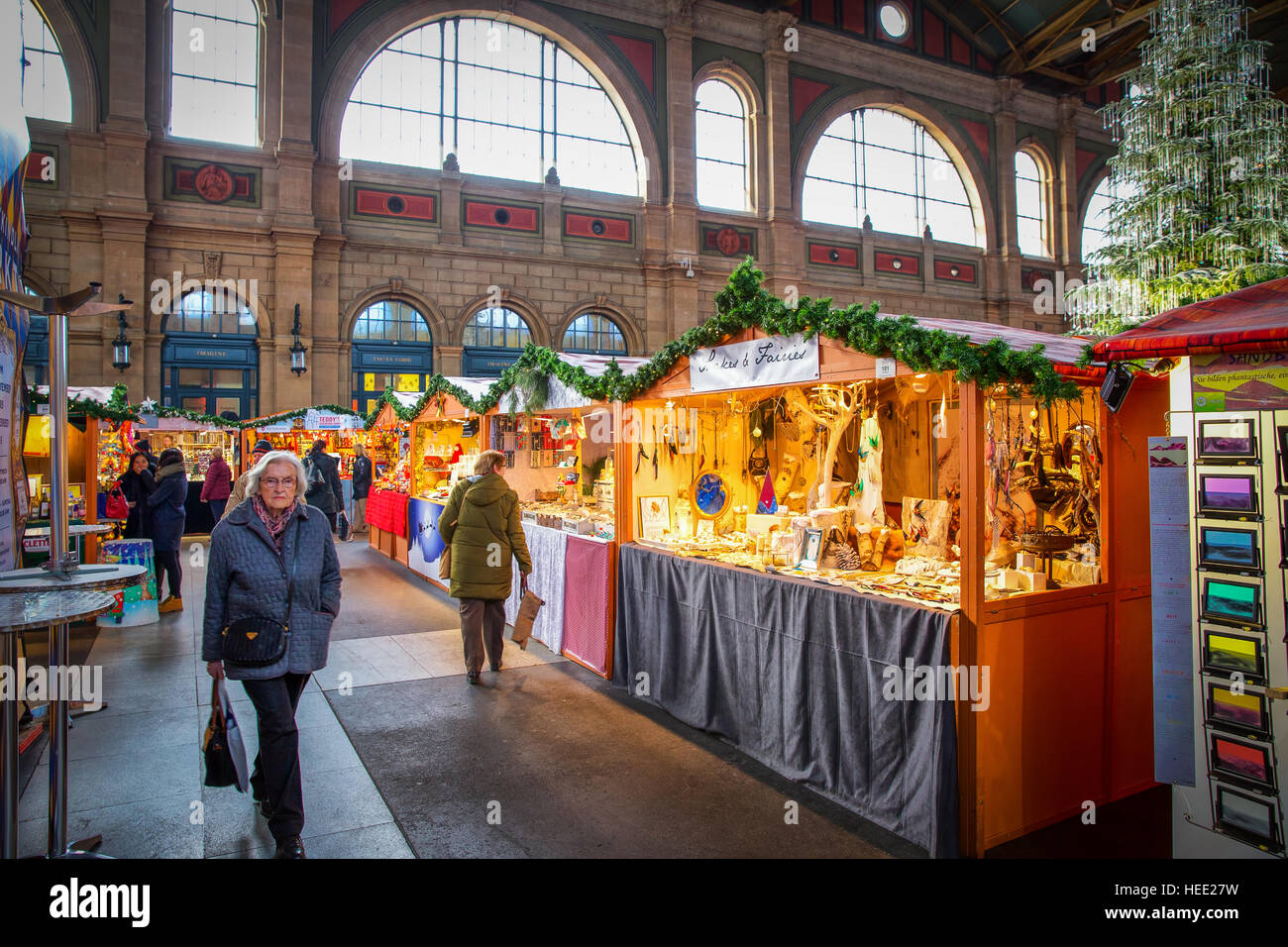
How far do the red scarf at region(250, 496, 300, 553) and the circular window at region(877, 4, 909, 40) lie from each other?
79.4 ft

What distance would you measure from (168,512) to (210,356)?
8699mm

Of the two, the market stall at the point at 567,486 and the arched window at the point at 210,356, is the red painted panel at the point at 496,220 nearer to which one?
the arched window at the point at 210,356

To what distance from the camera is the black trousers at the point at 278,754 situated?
3414mm

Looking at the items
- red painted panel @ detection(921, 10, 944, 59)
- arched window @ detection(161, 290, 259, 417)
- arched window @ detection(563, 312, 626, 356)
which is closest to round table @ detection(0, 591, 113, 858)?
arched window @ detection(161, 290, 259, 417)

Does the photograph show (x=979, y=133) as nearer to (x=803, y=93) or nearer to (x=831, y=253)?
(x=803, y=93)

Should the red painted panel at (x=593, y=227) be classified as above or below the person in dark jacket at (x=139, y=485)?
above

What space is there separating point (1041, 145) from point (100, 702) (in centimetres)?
2797

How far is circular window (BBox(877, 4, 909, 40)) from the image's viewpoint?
2212cm

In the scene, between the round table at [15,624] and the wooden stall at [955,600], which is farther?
the wooden stall at [955,600]

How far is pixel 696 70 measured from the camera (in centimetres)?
1984

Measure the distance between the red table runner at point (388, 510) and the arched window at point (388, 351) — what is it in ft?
11.2

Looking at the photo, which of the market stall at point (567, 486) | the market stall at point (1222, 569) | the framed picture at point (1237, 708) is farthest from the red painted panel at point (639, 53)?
the framed picture at point (1237, 708)

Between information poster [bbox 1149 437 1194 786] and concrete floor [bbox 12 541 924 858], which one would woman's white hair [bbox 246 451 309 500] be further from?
information poster [bbox 1149 437 1194 786]

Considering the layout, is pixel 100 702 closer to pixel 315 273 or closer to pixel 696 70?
pixel 315 273
